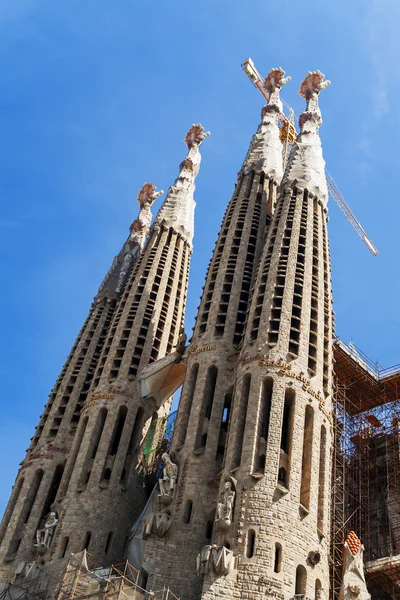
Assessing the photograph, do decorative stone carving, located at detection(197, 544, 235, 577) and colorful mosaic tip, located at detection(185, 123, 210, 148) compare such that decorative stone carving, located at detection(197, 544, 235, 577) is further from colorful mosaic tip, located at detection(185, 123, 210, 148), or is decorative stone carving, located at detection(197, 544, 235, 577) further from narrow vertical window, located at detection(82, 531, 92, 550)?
colorful mosaic tip, located at detection(185, 123, 210, 148)

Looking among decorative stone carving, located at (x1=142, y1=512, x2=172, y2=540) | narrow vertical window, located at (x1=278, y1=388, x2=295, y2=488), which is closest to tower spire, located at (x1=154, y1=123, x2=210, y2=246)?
narrow vertical window, located at (x1=278, y1=388, x2=295, y2=488)

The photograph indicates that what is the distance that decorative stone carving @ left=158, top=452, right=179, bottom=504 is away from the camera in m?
38.3

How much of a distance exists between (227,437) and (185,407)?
458cm

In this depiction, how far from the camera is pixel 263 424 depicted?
1463 inches

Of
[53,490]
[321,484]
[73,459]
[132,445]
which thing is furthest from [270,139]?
[321,484]

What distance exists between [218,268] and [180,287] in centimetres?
772

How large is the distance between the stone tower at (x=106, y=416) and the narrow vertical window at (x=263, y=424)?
37.7 feet

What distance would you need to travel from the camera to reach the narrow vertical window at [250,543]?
3272 centimetres

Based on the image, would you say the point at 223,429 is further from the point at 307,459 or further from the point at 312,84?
the point at 312,84

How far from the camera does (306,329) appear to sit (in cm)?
4122

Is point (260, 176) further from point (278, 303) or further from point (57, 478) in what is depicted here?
point (57, 478)

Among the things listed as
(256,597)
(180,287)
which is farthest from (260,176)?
(256,597)

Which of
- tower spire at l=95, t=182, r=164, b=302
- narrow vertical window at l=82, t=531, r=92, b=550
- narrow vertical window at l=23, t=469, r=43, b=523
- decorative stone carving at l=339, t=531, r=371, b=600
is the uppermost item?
tower spire at l=95, t=182, r=164, b=302

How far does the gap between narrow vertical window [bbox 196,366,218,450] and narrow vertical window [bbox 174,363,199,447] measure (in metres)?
0.88
